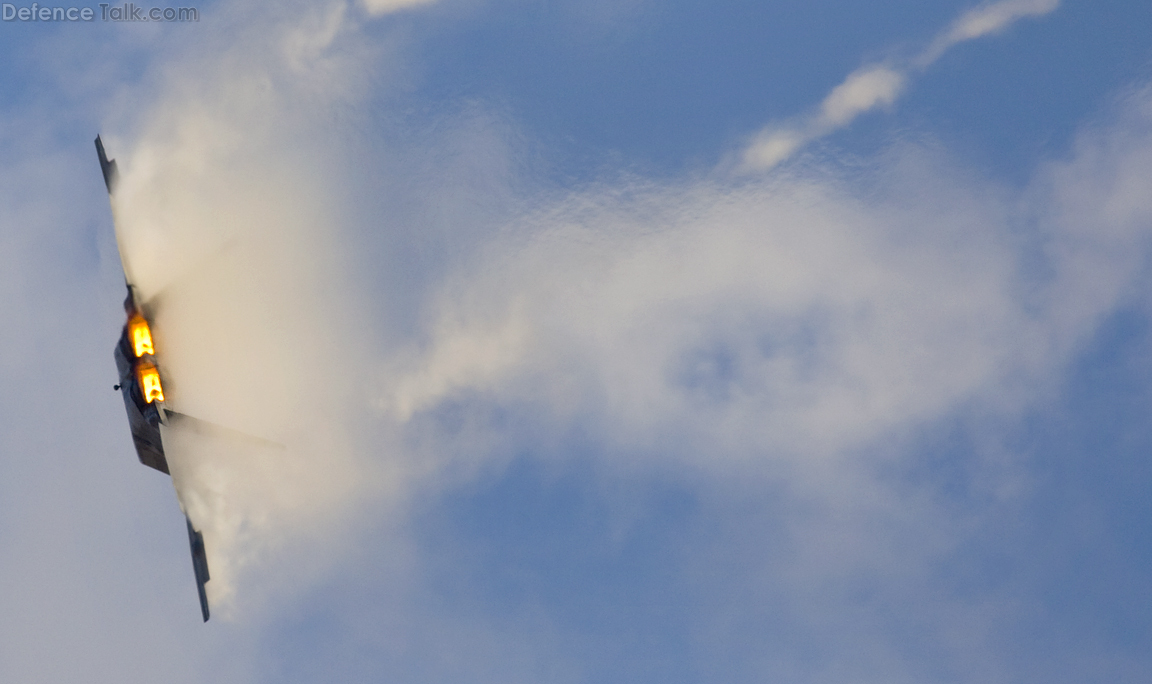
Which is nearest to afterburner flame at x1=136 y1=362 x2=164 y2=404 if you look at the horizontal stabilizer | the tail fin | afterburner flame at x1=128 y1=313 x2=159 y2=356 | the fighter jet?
the fighter jet

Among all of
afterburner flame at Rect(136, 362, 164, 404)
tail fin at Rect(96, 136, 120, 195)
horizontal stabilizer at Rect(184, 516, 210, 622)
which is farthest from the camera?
horizontal stabilizer at Rect(184, 516, 210, 622)

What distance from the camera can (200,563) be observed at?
44.8 meters

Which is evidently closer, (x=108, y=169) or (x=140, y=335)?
(x=140, y=335)

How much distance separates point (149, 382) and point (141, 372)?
2.08 feet

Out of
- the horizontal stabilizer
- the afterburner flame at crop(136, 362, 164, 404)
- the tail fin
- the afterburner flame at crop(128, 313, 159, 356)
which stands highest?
the tail fin

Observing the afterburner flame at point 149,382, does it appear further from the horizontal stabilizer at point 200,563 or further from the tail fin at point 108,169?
the tail fin at point 108,169

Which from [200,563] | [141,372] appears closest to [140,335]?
[141,372]

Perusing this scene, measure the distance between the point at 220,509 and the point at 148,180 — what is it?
19865 mm

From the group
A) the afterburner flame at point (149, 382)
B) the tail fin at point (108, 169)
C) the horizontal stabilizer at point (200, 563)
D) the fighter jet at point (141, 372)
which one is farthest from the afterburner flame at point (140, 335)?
the horizontal stabilizer at point (200, 563)

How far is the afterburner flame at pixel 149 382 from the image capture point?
41312 mm

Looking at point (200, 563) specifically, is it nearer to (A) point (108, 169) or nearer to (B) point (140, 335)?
(B) point (140, 335)

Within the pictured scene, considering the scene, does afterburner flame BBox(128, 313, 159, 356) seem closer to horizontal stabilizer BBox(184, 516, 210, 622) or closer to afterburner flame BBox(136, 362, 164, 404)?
afterburner flame BBox(136, 362, 164, 404)

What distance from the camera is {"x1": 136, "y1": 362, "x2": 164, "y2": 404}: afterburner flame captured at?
4131cm

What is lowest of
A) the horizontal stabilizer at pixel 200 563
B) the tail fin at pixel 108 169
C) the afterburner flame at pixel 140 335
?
the horizontal stabilizer at pixel 200 563
